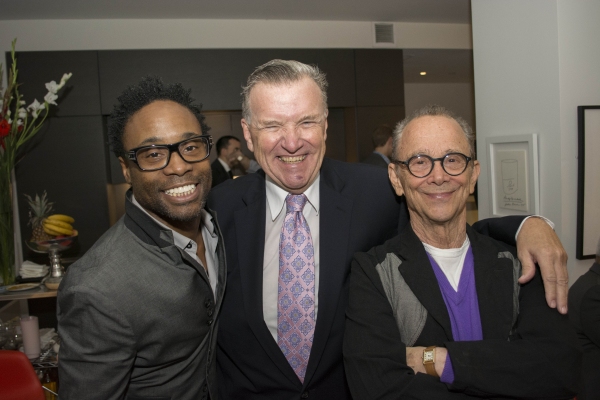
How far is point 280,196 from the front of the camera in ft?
5.83

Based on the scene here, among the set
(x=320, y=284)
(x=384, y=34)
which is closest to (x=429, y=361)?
(x=320, y=284)

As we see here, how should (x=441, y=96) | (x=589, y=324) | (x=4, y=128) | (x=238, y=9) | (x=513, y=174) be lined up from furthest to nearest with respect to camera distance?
(x=441, y=96), (x=238, y=9), (x=4, y=128), (x=513, y=174), (x=589, y=324)

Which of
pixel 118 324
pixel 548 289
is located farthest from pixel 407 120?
pixel 118 324

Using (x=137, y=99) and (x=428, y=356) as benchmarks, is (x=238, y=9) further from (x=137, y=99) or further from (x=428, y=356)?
(x=428, y=356)

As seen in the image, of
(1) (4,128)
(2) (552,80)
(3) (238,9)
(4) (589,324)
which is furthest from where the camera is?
(3) (238,9)

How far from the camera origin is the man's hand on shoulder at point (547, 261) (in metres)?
1.37

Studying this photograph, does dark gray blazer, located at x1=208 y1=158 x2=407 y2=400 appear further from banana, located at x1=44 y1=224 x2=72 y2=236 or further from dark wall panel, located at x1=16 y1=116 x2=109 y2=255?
dark wall panel, located at x1=16 y1=116 x2=109 y2=255

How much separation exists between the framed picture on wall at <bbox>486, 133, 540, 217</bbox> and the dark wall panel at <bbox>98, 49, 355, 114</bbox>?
330cm

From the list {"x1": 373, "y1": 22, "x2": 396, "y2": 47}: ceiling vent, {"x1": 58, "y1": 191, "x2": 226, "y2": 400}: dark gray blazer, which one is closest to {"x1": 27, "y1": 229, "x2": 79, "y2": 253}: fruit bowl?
{"x1": 58, "y1": 191, "x2": 226, "y2": 400}: dark gray blazer

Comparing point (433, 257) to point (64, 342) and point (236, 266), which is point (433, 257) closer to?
point (236, 266)

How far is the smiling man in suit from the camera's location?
1.63 m

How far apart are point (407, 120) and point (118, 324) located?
1109mm

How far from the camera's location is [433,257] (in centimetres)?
157

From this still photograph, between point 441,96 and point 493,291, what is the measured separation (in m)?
9.21
